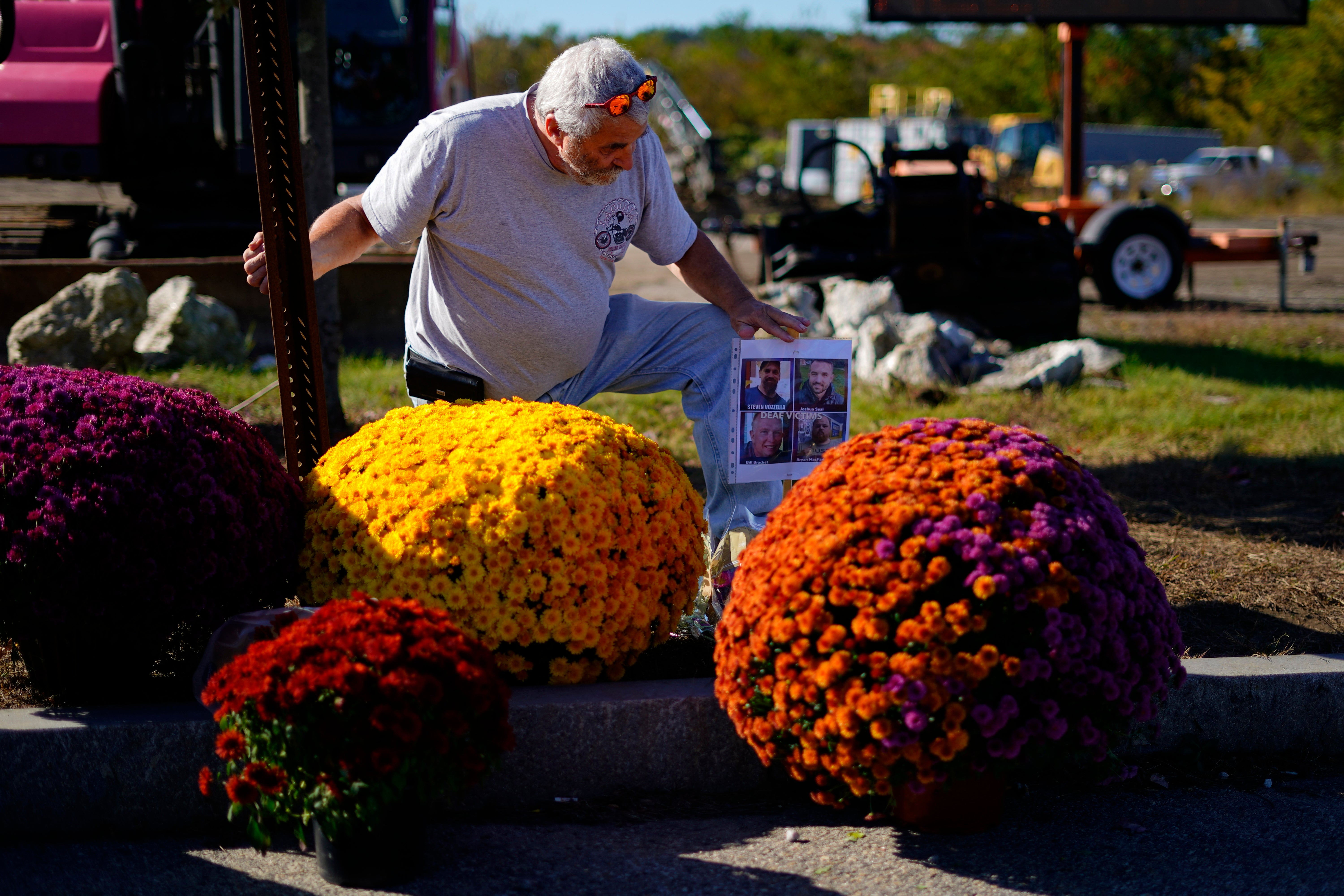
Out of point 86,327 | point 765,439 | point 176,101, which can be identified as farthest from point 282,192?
point 176,101

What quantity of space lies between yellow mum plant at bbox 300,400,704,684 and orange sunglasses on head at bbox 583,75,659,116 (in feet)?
2.51

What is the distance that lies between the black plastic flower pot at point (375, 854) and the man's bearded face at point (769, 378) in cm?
150

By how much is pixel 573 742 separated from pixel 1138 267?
1012cm

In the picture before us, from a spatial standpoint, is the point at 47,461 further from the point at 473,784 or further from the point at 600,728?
the point at 600,728

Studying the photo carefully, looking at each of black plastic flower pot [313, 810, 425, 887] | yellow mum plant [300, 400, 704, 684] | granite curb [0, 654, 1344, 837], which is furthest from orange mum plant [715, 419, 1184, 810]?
black plastic flower pot [313, 810, 425, 887]

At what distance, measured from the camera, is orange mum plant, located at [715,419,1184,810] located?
2334 mm

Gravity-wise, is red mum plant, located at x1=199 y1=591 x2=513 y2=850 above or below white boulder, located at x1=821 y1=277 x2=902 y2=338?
below

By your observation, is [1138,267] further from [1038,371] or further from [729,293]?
[729,293]

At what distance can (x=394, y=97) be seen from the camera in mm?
9508

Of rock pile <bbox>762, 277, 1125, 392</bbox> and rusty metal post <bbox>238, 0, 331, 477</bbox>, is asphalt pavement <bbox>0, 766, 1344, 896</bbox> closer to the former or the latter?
rusty metal post <bbox>238, 0, 331, 477</bbox>

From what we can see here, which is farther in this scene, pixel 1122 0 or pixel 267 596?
pixel 1122 0

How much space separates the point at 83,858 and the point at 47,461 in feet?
2.67

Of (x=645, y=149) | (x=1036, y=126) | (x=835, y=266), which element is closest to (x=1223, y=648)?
(x=645, y=149)

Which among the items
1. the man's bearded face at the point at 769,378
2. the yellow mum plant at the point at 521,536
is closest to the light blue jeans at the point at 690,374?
the man's bearded face at the point at 769,378
